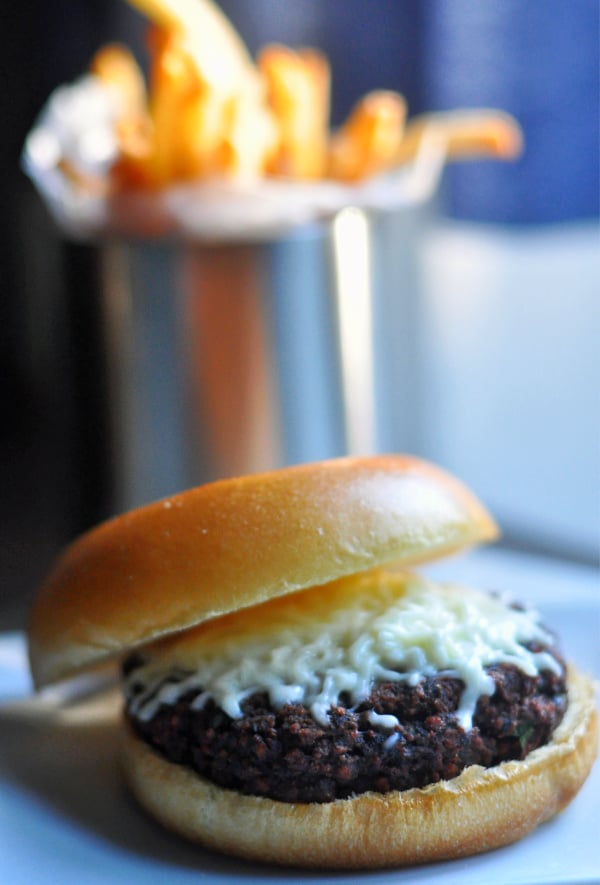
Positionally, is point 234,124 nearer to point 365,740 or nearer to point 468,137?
point 468,137

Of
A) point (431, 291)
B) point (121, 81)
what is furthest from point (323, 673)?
point (431, 291)

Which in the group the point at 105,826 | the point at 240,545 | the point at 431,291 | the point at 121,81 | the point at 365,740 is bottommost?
the point at 105,826

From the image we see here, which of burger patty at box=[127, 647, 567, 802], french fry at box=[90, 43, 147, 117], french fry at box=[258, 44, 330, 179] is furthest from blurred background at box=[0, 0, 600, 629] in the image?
burger patty at box=[127, 647, 567, 802]

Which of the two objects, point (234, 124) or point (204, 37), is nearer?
point (234, 124)

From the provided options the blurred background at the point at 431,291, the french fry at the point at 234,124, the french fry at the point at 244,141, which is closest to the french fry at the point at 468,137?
the french fry at the point at 234,124

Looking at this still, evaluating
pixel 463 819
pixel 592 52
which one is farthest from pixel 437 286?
pixel 463 819

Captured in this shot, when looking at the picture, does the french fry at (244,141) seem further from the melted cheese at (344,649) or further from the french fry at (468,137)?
the melted cheese at (344,649)
